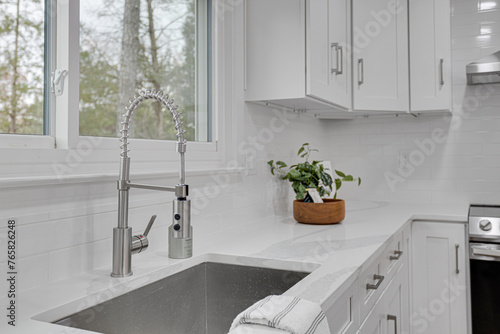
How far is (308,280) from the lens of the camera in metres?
1.10

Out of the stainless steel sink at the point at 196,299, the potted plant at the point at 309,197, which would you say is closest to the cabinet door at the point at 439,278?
the potted plant at the point at 309,197

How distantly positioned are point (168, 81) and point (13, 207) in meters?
0.88

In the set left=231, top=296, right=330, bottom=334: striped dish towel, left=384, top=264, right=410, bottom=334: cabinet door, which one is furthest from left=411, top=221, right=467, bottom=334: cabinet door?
left=231, top=296, right=330, bottom=334: striped dish towel

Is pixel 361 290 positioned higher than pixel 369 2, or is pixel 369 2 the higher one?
pixel 369 2

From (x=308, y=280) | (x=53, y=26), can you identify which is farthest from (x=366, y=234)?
(x=53, y=26)

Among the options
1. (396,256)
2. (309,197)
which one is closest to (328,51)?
(309,197)

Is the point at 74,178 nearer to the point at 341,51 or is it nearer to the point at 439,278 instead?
the point at 341,51

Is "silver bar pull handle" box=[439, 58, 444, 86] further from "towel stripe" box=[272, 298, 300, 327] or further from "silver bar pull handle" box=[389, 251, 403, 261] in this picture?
"towel stripe" box=[272, 298, 300, 327]

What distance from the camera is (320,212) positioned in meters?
1.97

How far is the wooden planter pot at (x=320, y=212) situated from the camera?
1.97 metres

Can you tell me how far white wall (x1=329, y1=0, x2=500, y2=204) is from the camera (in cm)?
267

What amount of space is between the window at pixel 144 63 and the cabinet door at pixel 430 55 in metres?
1.42

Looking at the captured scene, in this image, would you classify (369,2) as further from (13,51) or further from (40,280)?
(40,280)

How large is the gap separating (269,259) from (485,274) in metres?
1.41
